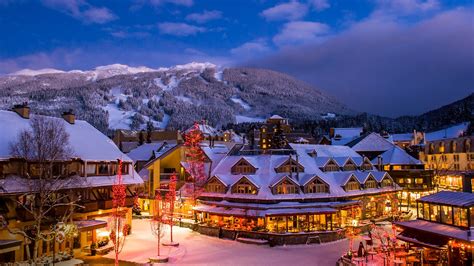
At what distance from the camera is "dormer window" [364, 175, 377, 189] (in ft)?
182

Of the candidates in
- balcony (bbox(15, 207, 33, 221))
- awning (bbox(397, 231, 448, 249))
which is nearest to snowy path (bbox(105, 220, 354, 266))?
awning (bbox(397, 231, 448, 249))

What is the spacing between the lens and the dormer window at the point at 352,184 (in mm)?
52491

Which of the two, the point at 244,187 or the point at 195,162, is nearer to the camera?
the point at 244,187

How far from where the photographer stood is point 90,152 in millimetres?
41156

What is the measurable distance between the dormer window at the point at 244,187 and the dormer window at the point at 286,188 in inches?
101

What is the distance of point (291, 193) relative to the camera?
47.3m

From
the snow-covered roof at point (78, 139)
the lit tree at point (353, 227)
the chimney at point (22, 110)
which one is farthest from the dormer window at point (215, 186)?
the chimney at point (22, 110)

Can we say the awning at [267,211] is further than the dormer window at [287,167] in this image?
No

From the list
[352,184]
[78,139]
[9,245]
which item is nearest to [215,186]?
[78,139]

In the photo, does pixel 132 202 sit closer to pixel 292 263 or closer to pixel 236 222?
pixel 236 222

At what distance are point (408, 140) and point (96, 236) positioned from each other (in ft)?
390

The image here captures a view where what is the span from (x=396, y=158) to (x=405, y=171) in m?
3.37

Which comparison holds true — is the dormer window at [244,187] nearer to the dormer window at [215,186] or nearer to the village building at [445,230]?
the dormer window at [215,186]

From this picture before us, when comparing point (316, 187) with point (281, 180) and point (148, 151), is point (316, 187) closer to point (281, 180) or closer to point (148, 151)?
point (281, 180)
